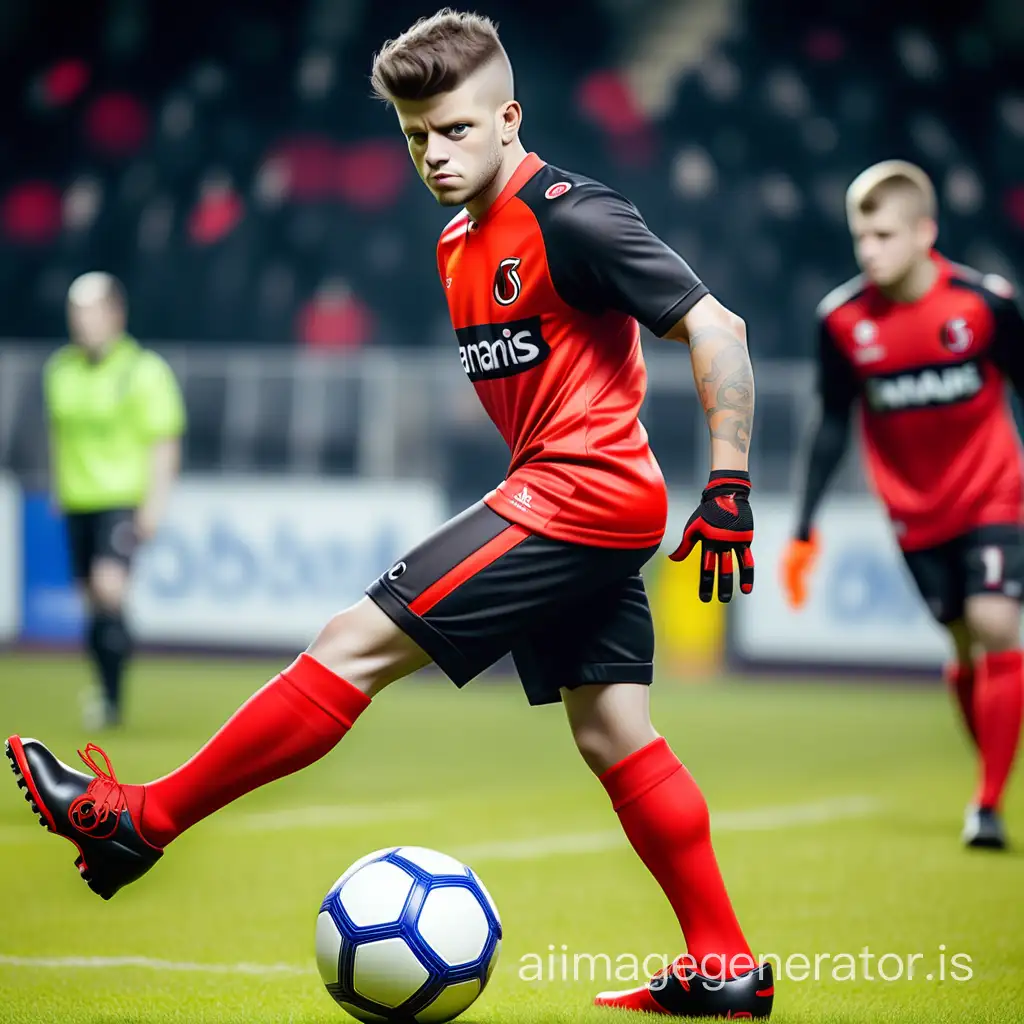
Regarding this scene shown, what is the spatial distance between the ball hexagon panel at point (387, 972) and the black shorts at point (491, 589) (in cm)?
50

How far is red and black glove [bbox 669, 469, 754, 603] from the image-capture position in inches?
112

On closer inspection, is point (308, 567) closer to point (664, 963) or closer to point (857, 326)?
point (857, 326)

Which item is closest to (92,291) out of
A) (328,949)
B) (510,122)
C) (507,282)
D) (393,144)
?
(510,122)

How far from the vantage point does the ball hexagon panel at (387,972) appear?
9.62ft

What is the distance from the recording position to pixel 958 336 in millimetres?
5789

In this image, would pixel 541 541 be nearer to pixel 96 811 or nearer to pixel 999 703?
pixel 96 811

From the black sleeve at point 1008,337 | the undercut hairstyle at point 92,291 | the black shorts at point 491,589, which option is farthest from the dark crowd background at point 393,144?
the black shorts at point 491,589

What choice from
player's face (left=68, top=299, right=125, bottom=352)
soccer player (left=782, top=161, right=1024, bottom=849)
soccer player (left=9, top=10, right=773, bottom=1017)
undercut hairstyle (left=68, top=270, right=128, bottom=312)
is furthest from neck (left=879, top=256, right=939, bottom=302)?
player's face (left=68, top=299, right=125, bottom=352)

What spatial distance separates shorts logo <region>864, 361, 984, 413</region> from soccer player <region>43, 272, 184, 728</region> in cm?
413

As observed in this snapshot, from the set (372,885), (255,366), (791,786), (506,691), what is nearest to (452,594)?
(372,885)

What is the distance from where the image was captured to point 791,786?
6926 millimetres

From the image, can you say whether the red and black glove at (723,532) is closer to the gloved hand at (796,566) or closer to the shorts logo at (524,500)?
the shorts logo at (524,500)

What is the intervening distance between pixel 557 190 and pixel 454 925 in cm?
138

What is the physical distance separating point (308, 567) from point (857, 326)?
23.7 feet
